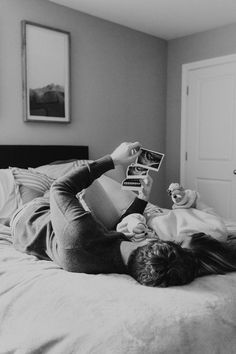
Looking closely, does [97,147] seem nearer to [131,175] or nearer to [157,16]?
[157,16]

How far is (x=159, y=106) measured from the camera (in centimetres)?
451

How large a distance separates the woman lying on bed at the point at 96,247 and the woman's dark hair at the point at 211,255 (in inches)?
0.4

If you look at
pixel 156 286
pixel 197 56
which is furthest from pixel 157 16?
pixel 156 286

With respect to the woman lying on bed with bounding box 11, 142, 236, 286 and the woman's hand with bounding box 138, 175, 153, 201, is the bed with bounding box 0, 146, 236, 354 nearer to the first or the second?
the woman lying on bed with bounding box 11, 142, 236, 286

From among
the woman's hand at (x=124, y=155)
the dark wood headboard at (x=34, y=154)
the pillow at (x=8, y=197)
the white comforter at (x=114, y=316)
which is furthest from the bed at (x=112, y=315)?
the dark wood headboard at (x=34, y=154)

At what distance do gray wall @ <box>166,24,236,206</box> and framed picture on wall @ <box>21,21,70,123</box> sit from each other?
1455mm

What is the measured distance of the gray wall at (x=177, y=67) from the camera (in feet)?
13.4

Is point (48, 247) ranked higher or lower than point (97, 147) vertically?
lower

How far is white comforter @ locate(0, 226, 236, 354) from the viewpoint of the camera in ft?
3.56

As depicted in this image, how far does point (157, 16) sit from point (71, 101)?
1155 millimetres

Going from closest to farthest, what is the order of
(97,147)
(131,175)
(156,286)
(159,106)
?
(156,286) < (131,175) < (97,147) < (159,106)

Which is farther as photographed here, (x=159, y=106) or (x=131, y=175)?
(x=159, y=106)

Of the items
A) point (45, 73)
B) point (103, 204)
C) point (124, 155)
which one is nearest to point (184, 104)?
point (45, 73)

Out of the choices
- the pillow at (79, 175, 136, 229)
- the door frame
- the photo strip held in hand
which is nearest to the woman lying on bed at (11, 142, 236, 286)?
the photo strip held in hand
